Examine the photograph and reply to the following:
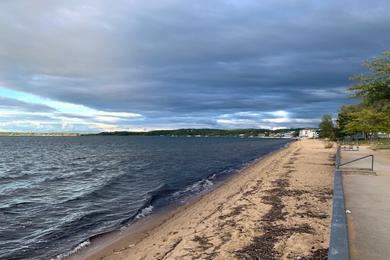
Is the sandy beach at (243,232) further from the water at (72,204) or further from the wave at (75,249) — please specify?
the water at (72,204)

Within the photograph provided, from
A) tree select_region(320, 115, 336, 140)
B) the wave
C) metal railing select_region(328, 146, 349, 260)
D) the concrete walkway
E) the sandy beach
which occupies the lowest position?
the wave

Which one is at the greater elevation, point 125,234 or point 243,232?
point 243,232

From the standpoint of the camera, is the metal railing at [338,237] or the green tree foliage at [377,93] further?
the green tree foliage at [377,93]

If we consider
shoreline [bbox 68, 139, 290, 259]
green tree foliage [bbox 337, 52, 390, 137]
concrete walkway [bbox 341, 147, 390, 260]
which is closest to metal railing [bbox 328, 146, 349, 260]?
concrete walkway [bbox 341, 147, 390, 260]

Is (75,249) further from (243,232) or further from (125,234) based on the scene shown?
(243,232)

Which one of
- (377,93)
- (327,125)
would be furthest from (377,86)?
(327,125)

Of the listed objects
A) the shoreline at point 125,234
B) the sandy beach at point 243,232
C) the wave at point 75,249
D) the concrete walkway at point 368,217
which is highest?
the concrete walkway at point 368,217

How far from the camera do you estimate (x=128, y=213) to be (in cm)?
1669

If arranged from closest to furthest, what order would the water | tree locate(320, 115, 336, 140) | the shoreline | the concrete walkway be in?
1. the concrete walkway
2. the shoreline
3. the water
4. tree locate(320, 115, 336, 140)

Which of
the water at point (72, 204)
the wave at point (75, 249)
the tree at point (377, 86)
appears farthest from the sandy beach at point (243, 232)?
the tree at point (377, 86)

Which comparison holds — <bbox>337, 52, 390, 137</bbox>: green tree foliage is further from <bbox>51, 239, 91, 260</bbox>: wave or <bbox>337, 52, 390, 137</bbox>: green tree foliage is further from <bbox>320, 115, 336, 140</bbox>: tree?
<bbox>320, 115, 336, 140</bbox>: tree

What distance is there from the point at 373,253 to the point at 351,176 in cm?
1102

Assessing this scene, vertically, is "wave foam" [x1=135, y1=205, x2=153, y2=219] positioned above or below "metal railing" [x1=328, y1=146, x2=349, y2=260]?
below

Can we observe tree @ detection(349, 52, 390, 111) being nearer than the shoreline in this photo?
No
